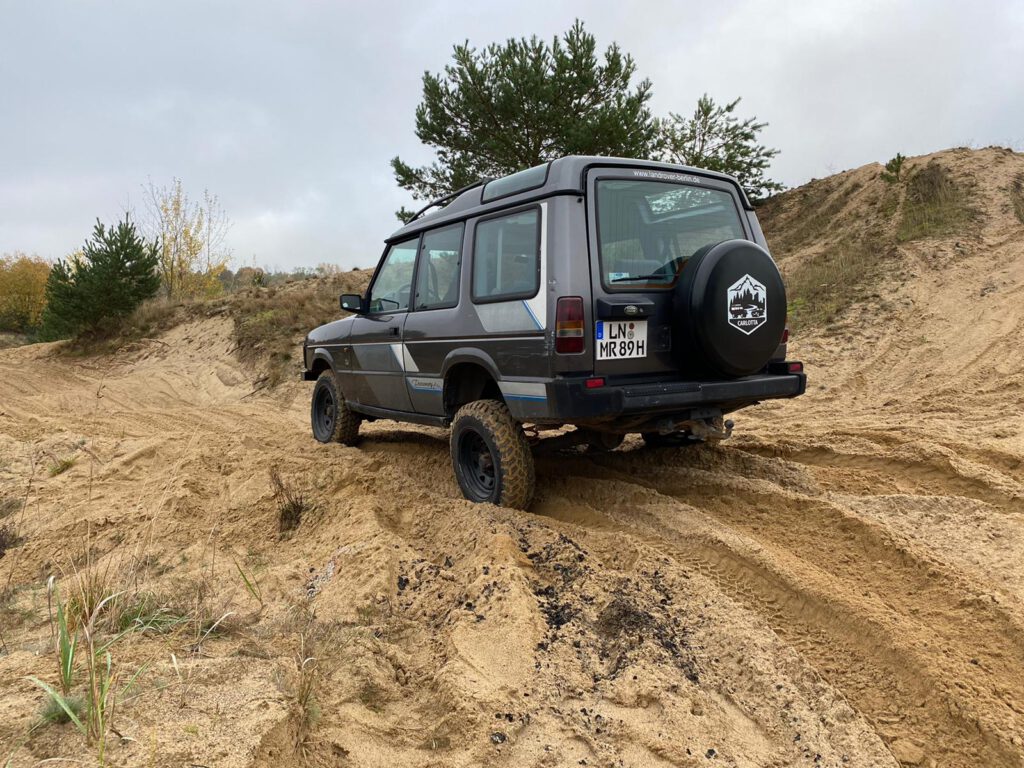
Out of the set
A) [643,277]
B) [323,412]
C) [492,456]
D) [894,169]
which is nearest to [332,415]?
[323,412]

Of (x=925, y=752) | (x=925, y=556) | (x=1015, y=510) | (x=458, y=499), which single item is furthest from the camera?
(x=458, y=499)

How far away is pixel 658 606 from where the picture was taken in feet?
9.32

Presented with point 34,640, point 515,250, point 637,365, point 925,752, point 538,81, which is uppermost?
point 538,81

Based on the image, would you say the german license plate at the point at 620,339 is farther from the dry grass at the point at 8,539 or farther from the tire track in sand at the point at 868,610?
the dry grass at the point at 8,539

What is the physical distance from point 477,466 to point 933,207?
12.4 meters

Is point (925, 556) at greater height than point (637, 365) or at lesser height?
lesser

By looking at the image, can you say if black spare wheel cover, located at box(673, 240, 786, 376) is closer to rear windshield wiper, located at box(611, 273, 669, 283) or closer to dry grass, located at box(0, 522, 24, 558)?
rear windshield wiper, located at box(611, 273, 669, 283)

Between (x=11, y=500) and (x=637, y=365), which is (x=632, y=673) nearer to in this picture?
(x=637, y=365)

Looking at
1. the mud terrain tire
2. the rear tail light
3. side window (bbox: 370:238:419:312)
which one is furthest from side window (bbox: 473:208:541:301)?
the mud terrain tire

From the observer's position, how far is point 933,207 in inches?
498

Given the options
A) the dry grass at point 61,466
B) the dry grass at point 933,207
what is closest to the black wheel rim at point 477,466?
the dry grass at point 61,466

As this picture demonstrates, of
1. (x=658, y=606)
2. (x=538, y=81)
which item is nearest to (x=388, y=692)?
(x=658, y=606)

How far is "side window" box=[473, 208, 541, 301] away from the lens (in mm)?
3715

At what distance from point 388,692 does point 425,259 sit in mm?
3214
